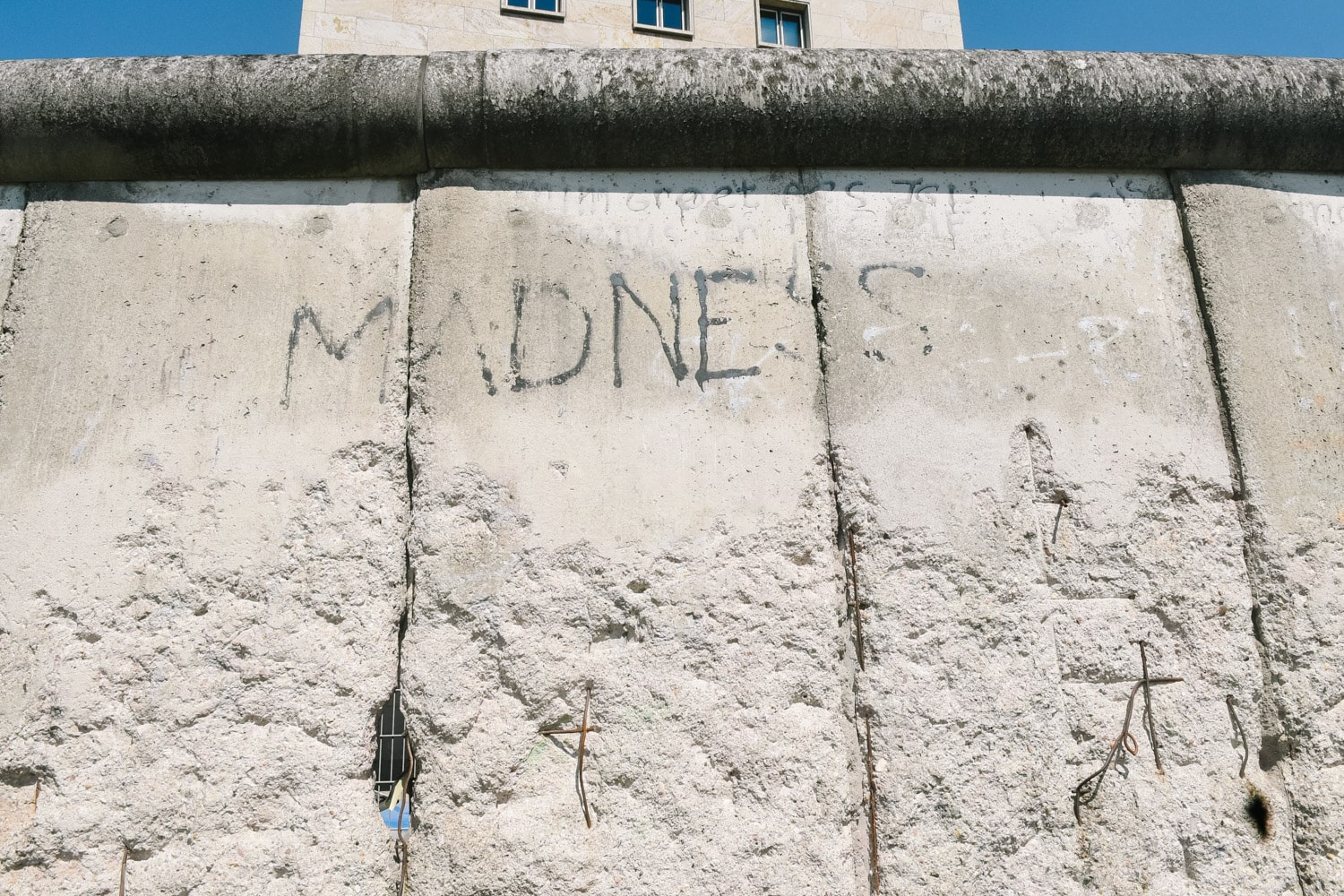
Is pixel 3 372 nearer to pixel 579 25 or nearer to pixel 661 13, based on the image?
pixel 579 25

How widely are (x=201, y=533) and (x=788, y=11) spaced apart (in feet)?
47.7

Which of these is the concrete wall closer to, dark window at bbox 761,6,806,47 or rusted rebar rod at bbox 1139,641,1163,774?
rusted rebar rod at bbox 1139,641,1163,774

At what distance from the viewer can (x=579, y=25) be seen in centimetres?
1318

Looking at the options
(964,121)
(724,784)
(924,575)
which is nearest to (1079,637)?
(924,575)

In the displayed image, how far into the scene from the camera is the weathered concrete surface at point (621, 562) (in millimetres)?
2148

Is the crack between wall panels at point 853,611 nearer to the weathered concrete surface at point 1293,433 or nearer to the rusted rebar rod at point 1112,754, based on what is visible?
the rusted rebar rod at point 1112,754

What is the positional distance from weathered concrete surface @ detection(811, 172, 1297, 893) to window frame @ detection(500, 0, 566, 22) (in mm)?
11573

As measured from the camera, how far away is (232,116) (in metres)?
2.43

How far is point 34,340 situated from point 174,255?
1.24ft

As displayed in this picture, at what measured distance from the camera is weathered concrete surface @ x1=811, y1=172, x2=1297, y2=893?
2.21 meters

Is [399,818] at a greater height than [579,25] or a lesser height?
lesser

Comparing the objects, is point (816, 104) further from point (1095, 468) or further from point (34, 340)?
point (34, 340)

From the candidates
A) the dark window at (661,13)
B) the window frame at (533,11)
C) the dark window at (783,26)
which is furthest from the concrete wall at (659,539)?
the dark window at (783,26)

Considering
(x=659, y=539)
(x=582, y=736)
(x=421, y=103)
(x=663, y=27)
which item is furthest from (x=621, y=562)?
(x=663, y=27)
